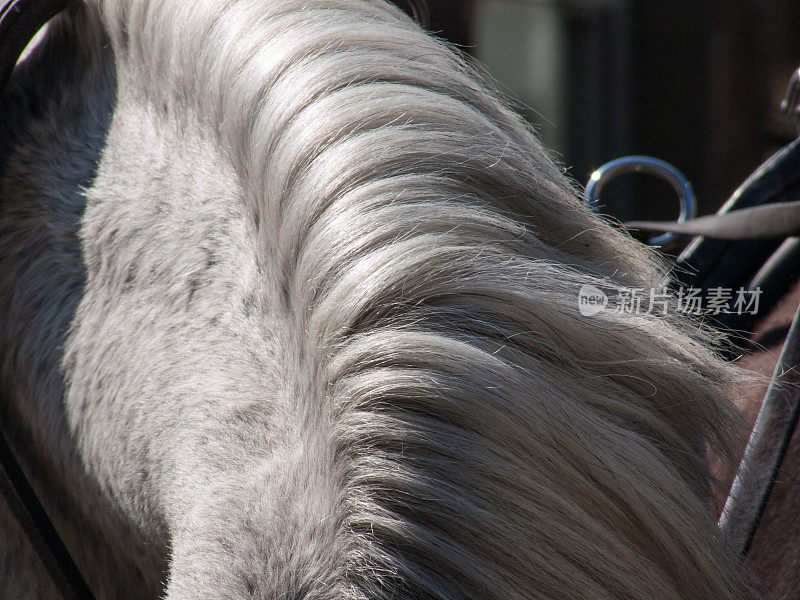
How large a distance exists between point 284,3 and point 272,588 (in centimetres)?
54

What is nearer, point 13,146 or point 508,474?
point 508,474

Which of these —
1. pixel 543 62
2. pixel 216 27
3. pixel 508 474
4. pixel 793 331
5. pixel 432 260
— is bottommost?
pixel 543 62

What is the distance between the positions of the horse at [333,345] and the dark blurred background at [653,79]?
15.4ft

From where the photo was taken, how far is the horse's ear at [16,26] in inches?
36.3

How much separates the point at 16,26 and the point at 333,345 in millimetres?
615

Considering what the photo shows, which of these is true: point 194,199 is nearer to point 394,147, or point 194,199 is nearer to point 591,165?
point 394,147

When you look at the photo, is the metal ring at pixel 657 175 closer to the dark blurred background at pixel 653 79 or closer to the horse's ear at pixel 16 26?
the horse's ear at pixel 16 26

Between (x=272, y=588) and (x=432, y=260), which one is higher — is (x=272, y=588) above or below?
below

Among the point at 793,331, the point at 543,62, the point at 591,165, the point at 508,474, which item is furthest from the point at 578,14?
the point at 508,474

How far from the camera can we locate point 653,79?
5.73m

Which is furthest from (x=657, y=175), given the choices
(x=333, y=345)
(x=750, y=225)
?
(x=333, y=345)

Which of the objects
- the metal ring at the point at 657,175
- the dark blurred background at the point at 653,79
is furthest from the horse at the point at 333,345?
the dark blurred background at the point at 653,79

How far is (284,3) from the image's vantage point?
2.60 feet

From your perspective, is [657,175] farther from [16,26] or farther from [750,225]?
[16,26]
